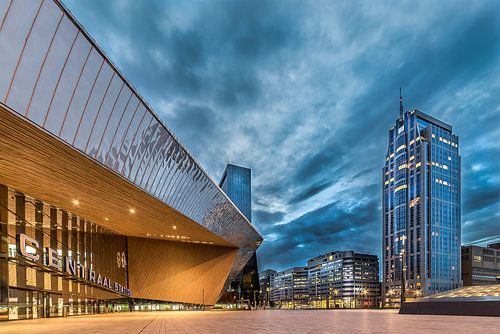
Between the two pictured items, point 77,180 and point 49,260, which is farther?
point 49,260

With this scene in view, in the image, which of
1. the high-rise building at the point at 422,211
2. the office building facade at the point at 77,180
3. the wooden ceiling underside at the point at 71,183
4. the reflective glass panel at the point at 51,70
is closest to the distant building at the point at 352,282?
the high-rise building at the point at 422,211

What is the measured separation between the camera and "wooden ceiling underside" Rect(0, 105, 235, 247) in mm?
13992

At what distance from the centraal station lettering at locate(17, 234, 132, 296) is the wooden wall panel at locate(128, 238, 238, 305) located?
197 inches

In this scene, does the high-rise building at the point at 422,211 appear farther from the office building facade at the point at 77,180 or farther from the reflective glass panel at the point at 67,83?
the reflective glass panel at the point at 67,83

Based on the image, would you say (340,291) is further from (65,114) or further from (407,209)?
(65,114)

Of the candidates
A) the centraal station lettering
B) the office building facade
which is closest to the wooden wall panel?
the office building facade

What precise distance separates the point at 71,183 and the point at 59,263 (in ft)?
25.4

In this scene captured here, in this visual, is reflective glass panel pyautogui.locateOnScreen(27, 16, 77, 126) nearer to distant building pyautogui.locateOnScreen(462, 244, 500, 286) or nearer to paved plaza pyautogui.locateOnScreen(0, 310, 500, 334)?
paved plaza pyautogui.locateOnScreen(0, 310, 500, 334)

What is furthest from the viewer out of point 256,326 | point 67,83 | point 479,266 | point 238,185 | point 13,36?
point 238,185

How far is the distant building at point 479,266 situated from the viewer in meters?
148

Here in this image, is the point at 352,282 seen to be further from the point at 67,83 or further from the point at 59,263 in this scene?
the point at 67,83

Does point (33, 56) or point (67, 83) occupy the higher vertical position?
point (33, 56)

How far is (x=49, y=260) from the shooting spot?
23.4 metres

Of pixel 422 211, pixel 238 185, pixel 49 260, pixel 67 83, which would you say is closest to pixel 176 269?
pixel 49 260
